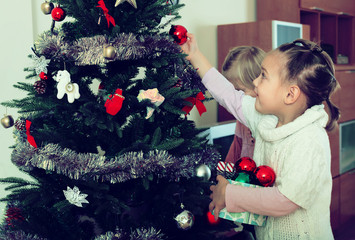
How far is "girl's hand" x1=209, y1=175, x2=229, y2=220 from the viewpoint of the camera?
1.09 m

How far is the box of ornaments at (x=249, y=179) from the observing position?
1084 mm

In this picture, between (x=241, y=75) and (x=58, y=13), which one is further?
(x=241, y=75)

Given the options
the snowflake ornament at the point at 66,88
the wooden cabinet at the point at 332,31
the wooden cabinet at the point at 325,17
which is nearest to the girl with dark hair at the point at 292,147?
the snowflake ornament at the point at 66,88

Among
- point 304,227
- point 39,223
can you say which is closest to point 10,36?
point 39,223

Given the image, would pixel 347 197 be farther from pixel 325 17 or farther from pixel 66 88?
pixel 66 88

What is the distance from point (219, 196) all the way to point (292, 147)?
0.84 ft

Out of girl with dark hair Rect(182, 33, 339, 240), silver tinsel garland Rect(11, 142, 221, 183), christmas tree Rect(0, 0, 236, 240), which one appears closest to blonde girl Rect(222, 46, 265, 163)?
girl with dark hair Rect(182, 33, 339, 240)

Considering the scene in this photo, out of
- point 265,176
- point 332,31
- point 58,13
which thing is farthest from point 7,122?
point 332,31

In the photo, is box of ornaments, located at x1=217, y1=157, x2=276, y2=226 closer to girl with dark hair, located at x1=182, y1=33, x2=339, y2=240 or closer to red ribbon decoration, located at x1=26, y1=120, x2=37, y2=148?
girl with dark hair, located at x1=182, y1=33, x2=339, y2=240

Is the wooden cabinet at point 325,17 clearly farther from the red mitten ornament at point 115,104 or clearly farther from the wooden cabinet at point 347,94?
the red mitten ornament at point 115,104

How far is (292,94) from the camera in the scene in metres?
1.17

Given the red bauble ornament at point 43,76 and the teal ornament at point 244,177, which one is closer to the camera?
the red bauble ornament at point 43,76

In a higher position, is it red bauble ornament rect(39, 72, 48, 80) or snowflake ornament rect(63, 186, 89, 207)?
red bauble ornament rect(39, 72, 48, 80)

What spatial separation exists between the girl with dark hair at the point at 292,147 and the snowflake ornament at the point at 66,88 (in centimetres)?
44
